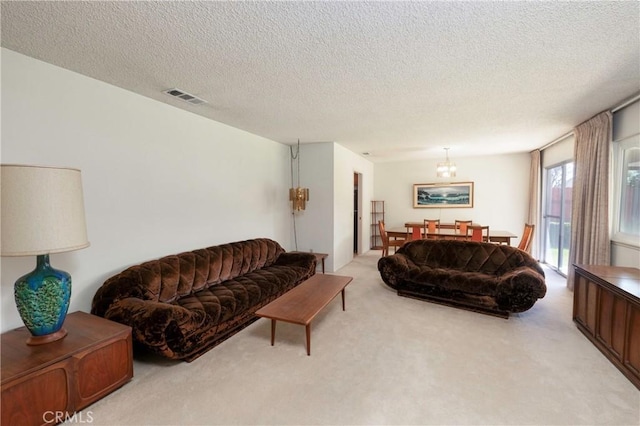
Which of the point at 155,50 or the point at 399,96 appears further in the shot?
the point at 399,96

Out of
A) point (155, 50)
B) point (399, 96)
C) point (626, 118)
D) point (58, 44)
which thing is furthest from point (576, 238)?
point (58, 44)

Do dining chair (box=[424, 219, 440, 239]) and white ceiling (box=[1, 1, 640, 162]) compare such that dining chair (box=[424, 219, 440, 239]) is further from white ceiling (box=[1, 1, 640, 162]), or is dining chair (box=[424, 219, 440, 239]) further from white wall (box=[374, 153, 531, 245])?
white ceiling (box=[1, 1, 640, 162])

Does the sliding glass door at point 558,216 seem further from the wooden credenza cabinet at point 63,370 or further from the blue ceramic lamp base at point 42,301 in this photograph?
the blue ceramic lamp base at point 42,301

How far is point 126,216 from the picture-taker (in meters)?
2.74

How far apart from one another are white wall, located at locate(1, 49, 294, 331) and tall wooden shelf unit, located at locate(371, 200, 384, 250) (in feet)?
14.9

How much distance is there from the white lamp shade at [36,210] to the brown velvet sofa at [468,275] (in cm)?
354

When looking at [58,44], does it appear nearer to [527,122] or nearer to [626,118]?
[527,122]

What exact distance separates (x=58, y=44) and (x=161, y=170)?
1347mm

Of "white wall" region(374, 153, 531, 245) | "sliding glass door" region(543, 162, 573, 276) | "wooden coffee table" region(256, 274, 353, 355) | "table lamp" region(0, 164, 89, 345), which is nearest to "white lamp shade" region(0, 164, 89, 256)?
"table lamp" region(0, 164, 89, 345)

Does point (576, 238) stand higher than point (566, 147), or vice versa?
point (566, 147)

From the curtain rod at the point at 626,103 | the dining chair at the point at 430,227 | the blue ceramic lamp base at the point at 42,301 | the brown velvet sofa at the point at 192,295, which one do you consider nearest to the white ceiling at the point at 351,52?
the curtain rod at the point at 626,103

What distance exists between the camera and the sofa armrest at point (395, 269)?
388 centimetres

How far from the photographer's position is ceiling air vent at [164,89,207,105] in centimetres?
275

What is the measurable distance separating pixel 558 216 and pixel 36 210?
7.20m
